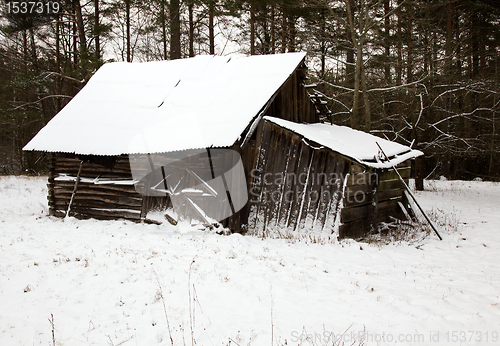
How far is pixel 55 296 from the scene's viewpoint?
4828mm

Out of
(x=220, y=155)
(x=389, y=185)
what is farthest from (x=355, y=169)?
(x=220, y=155)

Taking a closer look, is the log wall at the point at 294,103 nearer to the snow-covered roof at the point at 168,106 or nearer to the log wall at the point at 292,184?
the snow-covered roof at the point at 168,106

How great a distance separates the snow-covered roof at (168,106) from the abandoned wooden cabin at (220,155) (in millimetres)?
41

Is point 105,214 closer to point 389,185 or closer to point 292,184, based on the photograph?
point 292,184

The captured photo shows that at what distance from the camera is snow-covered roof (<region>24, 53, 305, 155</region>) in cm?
871

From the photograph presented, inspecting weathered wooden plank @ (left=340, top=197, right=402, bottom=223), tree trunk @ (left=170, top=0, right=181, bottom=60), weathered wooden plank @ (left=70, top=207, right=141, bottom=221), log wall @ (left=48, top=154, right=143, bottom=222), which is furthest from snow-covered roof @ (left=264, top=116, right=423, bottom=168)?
tree trunk @ (left=170, top=0, right=181, bottom=60)

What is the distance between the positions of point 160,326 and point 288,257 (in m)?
3.07

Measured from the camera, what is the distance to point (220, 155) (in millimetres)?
8703

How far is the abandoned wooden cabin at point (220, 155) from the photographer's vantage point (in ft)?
26.4

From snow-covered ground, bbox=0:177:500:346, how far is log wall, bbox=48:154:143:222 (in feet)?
5.81

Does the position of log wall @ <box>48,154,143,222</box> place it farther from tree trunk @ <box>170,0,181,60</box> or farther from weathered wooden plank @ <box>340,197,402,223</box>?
tree trunk @ <box>170,0,181,60</box>

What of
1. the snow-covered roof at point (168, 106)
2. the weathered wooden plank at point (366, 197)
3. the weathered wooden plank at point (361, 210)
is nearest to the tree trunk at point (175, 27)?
the snow-covered roof at point (168, 106)

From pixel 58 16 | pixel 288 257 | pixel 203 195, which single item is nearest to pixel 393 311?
pixel 288 257

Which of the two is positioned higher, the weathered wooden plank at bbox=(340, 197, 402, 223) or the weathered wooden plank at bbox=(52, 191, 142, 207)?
the weathered wooden plank at bbox=(52, 191, 142, 207)
